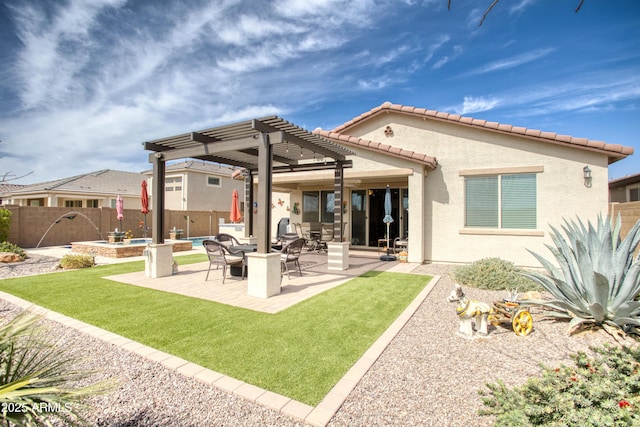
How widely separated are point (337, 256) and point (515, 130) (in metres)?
7.24

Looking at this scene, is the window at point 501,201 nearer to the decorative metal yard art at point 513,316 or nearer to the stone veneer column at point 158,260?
the decorative metal yard art at point 513,316

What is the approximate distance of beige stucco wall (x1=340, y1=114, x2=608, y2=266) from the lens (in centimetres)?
954

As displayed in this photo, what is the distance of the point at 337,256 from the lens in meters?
9.48

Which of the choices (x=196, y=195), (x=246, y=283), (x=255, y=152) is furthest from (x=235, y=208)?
(x=196, y=195)

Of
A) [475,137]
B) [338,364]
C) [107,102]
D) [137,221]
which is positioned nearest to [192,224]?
[137,221]

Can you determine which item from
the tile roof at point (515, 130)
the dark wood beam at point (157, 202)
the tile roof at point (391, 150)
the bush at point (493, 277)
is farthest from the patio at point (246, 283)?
the tile roof at point (515, 130)

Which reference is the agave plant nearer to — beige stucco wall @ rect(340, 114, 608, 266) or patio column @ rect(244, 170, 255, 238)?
beige stucco wall @ rect(340, 114, 608, 266)

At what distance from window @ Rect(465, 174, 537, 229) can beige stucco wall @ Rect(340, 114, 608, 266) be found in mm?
224

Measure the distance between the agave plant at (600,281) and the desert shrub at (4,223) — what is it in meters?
20.3

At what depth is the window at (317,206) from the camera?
49.8ft

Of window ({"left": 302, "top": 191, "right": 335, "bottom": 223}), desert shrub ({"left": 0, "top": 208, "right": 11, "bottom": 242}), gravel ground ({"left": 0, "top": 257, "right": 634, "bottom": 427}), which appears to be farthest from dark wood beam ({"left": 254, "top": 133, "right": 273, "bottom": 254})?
desert shrub ({"left": 0, "top": 208, "right": 11, "bottom": 242})

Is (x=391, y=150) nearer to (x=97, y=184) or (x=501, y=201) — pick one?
(x=501, y=201)

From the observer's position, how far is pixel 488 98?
14648mm

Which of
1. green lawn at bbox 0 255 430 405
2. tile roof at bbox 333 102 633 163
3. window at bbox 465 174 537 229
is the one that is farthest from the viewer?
window at bbox 465 174 537 229
